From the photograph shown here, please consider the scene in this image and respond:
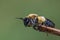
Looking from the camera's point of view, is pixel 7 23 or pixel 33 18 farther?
pixel 7 23

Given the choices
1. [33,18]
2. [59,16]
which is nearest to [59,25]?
[59,16]

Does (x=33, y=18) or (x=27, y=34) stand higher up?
(x=33, y=18)

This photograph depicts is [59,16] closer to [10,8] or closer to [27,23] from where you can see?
[10,8]

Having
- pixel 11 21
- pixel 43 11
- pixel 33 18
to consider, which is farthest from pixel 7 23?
pixel 33 18

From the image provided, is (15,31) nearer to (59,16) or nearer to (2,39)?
(2,39)

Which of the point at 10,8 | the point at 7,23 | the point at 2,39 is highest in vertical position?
the point at 10,8

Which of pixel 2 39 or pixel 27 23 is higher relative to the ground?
pixel 27 23
